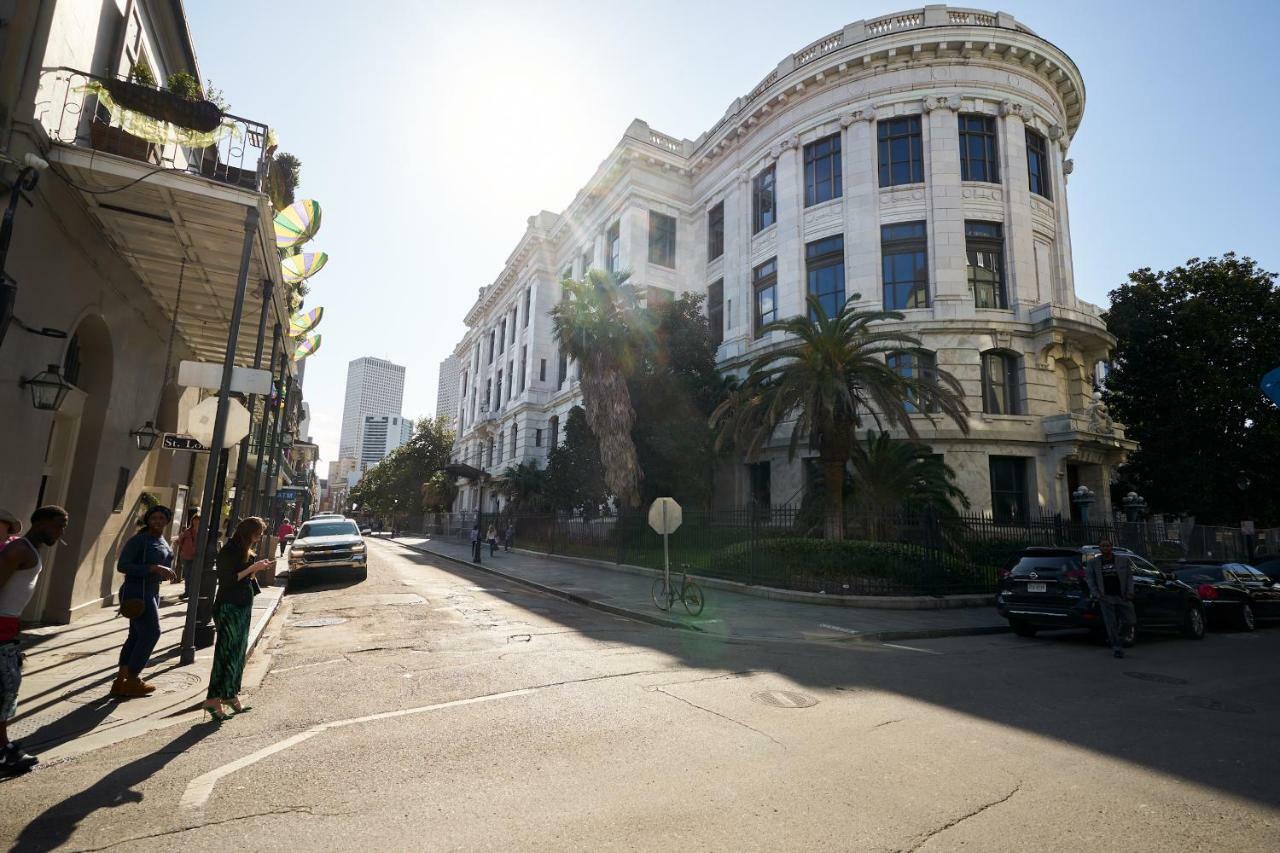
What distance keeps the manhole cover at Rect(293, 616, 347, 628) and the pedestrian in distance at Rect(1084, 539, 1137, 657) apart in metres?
12.4

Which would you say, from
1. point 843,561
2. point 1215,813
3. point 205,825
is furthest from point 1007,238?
point 205,825

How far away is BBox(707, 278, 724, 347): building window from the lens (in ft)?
110

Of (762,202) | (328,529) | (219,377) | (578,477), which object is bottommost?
(328,529)

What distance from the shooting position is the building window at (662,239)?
37969 millimetres

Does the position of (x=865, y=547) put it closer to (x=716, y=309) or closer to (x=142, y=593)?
(x=142, y=593)

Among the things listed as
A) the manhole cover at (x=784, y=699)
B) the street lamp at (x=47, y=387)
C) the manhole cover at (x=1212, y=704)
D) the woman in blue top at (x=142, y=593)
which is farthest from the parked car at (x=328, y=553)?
the manhole cover at (x=1212, y=704)

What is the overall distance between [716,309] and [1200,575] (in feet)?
80.4

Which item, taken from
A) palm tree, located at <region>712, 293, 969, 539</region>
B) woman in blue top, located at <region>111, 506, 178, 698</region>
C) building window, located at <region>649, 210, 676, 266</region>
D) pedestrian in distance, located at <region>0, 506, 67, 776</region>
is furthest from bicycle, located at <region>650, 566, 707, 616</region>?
building window, located at <region>649, 210, 676, 266</region>

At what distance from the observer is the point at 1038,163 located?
1101 inches

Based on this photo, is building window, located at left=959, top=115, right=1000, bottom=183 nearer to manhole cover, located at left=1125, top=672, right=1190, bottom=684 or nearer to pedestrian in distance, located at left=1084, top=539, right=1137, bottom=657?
pedestrian in distance, located at left=1084, top=539, right=1137, bottom=657

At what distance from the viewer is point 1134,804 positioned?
12.8 ft

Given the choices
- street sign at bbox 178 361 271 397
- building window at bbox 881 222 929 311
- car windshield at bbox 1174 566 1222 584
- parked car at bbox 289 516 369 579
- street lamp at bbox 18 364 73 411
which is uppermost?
building window at bbox 881 222 929 311

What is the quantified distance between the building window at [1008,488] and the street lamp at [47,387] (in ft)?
86.8

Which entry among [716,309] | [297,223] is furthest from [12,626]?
[716,309]
